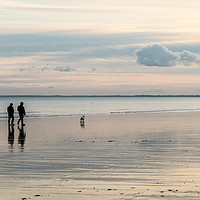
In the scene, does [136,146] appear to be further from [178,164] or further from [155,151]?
[178,164]

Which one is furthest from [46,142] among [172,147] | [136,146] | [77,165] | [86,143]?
[77,165]

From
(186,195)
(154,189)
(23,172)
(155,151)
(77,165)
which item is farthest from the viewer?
(155,151)

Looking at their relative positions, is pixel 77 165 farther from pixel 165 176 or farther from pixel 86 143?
pixel 86 143

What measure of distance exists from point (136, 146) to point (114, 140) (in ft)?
11.7

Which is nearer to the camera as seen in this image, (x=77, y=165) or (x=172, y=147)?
(x=77, y=165)

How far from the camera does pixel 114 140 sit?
2680 cm

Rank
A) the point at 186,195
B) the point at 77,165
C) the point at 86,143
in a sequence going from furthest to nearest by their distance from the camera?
the point at 86,143 → the point at 77,165 → the point at 186,195

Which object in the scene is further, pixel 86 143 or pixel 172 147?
pixel 86 143

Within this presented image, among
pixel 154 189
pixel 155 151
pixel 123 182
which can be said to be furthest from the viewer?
pixel 155 151

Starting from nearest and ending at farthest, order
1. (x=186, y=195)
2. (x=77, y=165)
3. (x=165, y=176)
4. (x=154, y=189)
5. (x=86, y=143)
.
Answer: (x=186, y=195), (x=154, y=189), (x=165, y=176), (x=77, y=165), (x=86, y=143)

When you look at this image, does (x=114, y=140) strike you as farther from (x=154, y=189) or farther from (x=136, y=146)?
(x=154, y=189)

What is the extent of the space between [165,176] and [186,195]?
8.88 feet

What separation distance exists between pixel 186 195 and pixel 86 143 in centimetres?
1388

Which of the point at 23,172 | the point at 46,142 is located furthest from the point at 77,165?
the point at 46,142
